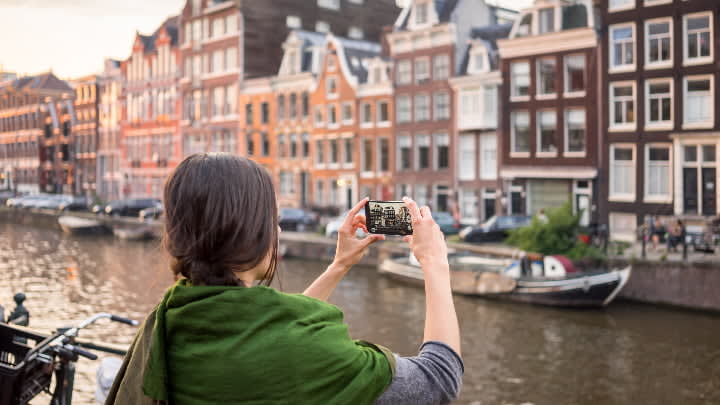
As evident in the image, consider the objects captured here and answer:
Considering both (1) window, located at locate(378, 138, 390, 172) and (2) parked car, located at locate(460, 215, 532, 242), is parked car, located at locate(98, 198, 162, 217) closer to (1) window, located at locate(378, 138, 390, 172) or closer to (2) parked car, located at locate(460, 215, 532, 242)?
(1) window, located at locate(378, 138, 390, 172)

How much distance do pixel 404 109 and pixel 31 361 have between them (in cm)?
3678

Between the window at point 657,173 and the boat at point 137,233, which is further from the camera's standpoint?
the boat at point 137,233

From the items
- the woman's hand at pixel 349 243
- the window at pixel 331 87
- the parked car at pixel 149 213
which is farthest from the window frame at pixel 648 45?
the woman's hand at pixel 349 243

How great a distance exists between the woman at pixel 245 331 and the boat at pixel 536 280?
20.7 metres

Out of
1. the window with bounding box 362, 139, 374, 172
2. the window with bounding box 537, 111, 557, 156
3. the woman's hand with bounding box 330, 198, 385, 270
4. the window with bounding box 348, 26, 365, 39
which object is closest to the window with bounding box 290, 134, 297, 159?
the window with bounding box 362, 139, 374, 172

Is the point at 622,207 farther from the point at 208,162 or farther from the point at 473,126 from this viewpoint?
the point at 208,162

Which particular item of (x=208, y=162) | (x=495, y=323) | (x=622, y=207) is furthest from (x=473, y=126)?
(x=208, y=162)

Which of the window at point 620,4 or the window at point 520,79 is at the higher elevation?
the window at point 620,4

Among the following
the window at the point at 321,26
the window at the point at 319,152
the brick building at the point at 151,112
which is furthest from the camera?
the brick building at the point at 151,112

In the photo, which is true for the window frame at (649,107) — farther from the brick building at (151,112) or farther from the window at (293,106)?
the brick building at (151,112)

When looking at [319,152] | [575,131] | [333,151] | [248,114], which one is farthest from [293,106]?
[575,131]

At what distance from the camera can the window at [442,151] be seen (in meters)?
39.5

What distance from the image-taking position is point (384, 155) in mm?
42500

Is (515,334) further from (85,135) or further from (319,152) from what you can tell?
(85,135)
